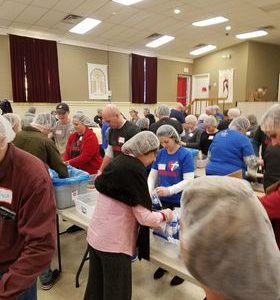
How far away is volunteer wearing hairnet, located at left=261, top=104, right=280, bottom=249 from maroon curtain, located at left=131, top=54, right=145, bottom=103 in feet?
31.4

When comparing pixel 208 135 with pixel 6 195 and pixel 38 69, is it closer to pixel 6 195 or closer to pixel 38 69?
pixel 6 195

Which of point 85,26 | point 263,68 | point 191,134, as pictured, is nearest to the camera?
point 191,134

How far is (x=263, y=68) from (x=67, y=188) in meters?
11.6

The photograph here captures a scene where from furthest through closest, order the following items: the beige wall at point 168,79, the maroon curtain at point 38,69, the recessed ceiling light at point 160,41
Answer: the beige wall at point 168,79 → the recessed ceiling light at point 160,41 → the maroon curtain at point 38,69

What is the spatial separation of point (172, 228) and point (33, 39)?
8254 millimetres

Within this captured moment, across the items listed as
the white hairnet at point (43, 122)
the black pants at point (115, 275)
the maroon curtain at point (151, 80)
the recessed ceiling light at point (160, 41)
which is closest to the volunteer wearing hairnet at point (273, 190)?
the black pants at point (115, 275)

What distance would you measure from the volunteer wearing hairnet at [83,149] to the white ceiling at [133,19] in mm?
4508

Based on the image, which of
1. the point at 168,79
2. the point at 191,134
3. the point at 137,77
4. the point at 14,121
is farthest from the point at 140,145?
the point at 168,79

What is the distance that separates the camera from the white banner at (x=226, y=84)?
1161 centimetres

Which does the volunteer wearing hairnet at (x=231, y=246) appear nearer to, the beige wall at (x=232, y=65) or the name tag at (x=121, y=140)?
the name tag at (x=121, y=140)

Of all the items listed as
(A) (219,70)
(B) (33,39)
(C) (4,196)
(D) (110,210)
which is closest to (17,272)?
(C) (4,196)

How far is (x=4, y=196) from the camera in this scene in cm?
110

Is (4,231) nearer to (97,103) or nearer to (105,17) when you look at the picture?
(105,17)

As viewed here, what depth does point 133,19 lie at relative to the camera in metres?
7.86
